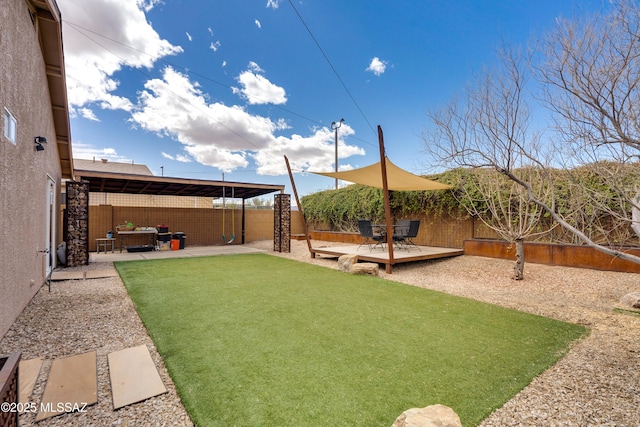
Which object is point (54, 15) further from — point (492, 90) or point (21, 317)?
point (492, 90)

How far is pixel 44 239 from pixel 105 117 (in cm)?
1075

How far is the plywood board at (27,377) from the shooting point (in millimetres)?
1991

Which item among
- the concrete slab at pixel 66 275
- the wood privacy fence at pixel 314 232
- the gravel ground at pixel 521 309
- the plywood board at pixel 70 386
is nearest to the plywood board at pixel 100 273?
the concrete slab at pixel 66 275

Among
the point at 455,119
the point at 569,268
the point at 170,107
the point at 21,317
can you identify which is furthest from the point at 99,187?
the point at 569,268

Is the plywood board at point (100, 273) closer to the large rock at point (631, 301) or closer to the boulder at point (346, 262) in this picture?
the boulder at point (346, 262)

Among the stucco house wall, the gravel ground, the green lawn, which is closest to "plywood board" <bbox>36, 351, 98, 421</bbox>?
the gravel ground

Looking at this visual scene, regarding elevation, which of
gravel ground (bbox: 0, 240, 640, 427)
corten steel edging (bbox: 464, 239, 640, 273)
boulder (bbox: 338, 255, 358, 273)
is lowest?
gravel ground (bbox: 0, 240, 640, 427)

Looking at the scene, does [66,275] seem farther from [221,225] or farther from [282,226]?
[221,225]

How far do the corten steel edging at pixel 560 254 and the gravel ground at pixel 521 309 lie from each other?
21 centimetres

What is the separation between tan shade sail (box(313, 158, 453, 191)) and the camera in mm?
7377

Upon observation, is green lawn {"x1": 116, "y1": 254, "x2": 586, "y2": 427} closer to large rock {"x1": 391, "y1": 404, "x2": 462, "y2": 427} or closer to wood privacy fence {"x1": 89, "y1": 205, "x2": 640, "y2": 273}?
large rock {"x1": 391, "y1": 404, "x2": 462, "y2": 427}

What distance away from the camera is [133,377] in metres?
2.21

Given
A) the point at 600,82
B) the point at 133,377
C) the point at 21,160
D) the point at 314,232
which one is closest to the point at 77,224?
the point at 21,160

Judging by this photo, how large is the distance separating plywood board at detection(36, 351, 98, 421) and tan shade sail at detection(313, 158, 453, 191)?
19.8ft
